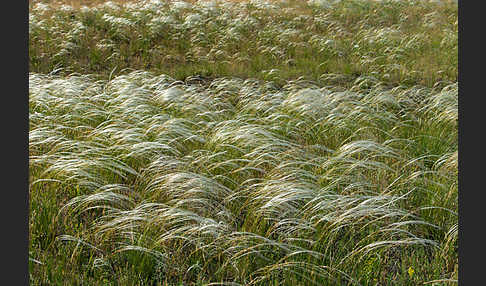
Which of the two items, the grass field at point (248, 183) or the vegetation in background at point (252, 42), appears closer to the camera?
the grass field at point (248, 183)

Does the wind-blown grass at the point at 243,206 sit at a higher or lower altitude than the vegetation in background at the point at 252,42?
lower

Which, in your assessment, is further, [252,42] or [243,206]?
[252,42]

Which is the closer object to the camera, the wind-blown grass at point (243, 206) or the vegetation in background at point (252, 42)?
the wind-blown grass at point (243, 206)

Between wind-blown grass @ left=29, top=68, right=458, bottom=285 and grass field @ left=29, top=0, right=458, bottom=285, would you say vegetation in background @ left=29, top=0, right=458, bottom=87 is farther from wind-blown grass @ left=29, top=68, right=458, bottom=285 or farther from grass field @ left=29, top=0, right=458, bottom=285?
wind-blown grass @ left=29, top=68, right=458, bottom=285

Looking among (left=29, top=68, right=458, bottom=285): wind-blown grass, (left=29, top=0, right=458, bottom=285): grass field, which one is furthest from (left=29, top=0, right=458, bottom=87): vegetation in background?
(left=29, top=68, right=458, bottom=285): wind-blown grass

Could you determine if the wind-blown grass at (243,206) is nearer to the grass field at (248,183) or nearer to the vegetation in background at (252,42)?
the grass field at (248,183)

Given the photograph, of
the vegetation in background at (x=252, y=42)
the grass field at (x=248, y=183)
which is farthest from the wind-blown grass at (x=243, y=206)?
the vegetation in background at (x=252, y=42)

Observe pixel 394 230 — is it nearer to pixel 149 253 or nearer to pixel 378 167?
pixel 378 167

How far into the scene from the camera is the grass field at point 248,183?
256 cm

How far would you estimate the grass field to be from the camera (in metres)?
2.56

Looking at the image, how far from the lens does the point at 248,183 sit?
138 inches

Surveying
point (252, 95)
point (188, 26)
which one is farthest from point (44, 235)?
point (188, 26)

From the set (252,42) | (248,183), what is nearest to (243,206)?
(248,183)

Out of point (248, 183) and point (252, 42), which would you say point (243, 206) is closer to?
point (248, 183)
